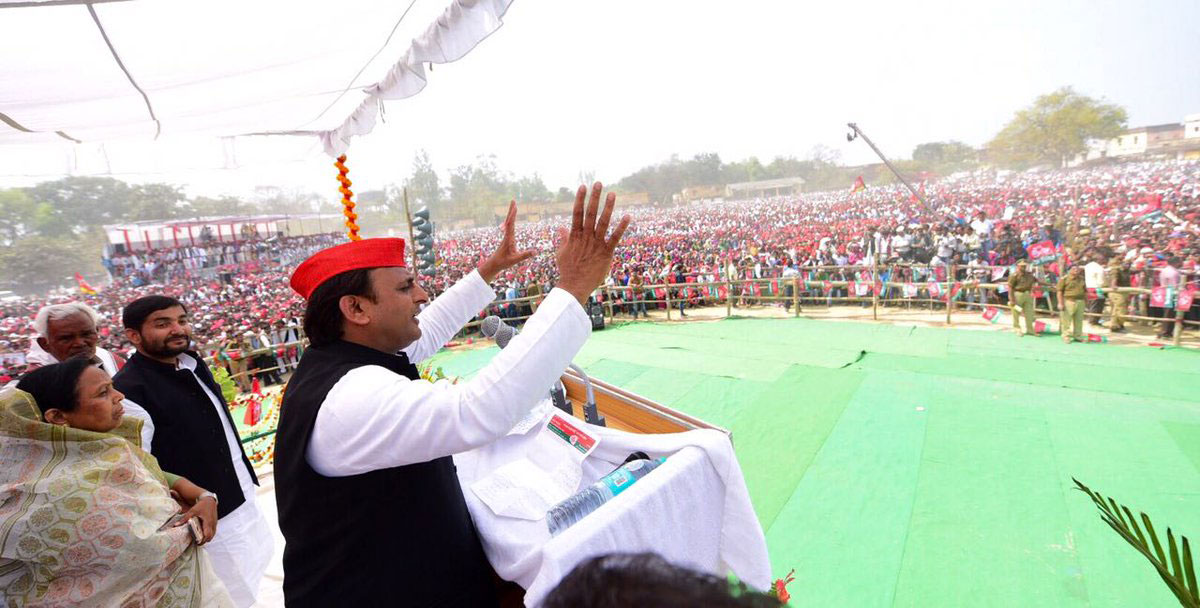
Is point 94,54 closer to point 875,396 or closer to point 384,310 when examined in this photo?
point 384,310

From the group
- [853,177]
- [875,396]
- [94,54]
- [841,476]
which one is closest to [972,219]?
[853,177]

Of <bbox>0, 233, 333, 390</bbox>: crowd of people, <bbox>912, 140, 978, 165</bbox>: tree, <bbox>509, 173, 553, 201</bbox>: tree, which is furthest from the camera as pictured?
<bbox>509, 173, 553, 201</bbox>: tree

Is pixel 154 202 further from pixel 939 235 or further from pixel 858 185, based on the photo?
pixel 939 235

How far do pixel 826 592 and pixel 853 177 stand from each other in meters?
16.3

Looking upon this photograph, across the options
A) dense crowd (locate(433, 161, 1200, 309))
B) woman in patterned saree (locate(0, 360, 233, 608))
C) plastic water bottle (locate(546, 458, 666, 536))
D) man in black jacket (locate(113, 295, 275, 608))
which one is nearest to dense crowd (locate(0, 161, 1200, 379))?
dense crowd (locate(433, 161, 1200, 309))

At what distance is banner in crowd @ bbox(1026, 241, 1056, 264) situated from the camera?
10625mm

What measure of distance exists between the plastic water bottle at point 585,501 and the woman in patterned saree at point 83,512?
3.83 ft

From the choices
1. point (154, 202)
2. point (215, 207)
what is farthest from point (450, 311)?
point (215, 207)

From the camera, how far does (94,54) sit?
6.52 feet

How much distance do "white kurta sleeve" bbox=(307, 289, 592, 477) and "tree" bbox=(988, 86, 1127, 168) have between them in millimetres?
15474

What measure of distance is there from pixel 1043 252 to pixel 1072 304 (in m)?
3.85

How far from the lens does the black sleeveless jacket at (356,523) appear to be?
1013 millimetres

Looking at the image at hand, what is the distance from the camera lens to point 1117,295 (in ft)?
26.3

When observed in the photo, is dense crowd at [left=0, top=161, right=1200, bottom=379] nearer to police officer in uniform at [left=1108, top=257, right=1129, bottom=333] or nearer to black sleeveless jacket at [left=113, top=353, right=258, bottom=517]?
police officer in uniform at [left=1108, top=257, right=1129, bottom=333]
